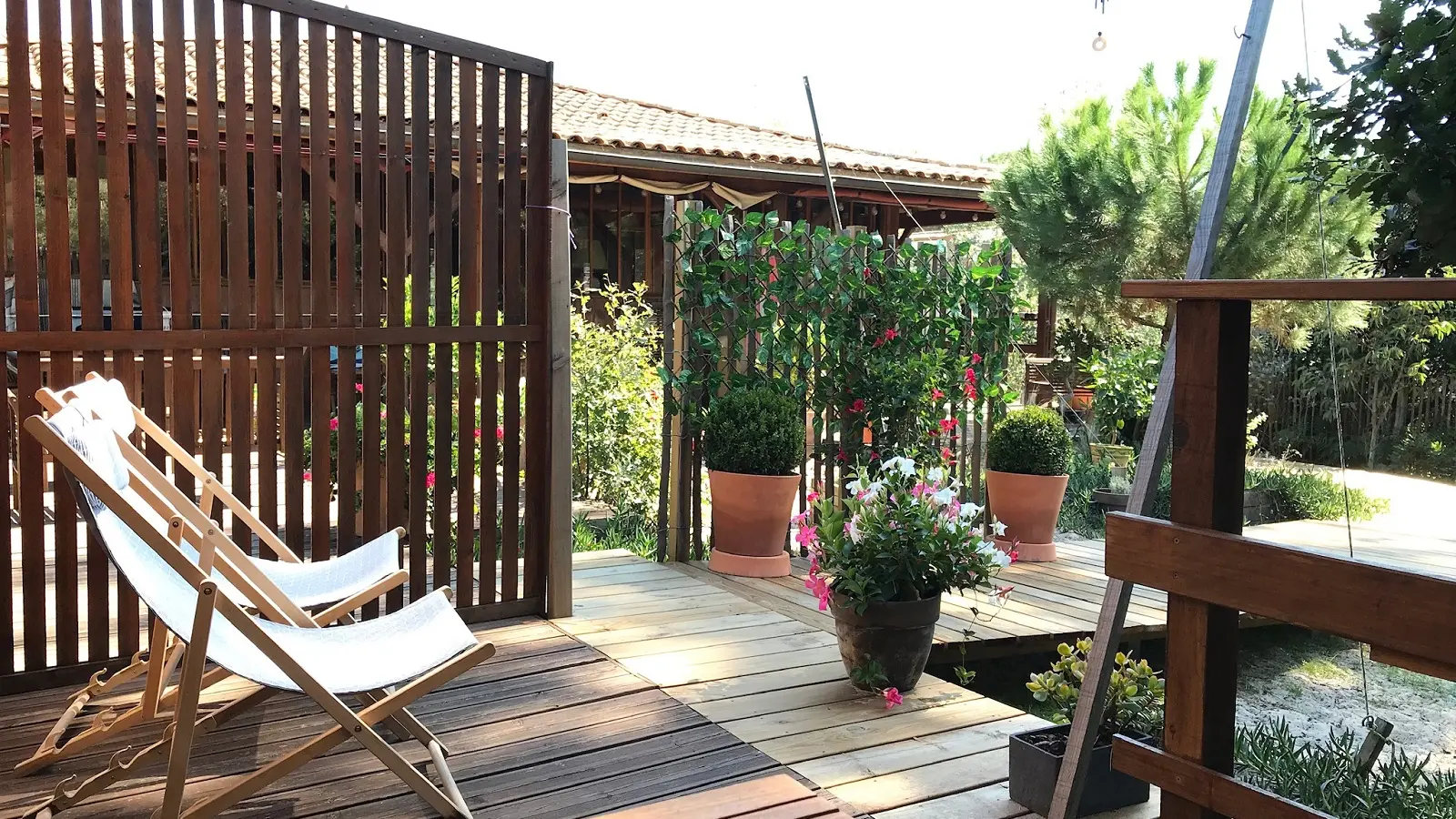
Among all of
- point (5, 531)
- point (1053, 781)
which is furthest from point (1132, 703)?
point (5, 531)

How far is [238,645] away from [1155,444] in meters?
2.18

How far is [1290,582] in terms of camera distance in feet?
5.70

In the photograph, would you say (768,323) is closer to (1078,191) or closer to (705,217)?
(705,217)

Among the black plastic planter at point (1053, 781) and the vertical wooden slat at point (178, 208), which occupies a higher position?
the vertical wooden slat at point (178, 208)

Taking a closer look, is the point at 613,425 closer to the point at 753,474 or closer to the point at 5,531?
the point at 753,474

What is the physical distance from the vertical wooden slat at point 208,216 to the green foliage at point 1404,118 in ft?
10.5

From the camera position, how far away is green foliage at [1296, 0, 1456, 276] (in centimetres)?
236

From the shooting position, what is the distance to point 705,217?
532 cm

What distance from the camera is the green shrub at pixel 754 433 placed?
5.18m

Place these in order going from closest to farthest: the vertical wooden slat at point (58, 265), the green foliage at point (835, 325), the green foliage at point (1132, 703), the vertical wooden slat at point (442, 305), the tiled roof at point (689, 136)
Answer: the green foliage at point (1132, 703) → the vertical wooden slat at point (58, 265) → the vertical wooden slat at point (442, 305) → the green foliage at point (835, 325) → the tiled roof at point (689, 136)

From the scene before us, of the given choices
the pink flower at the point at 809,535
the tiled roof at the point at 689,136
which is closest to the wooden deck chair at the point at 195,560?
the pink flower at the point at 809,535

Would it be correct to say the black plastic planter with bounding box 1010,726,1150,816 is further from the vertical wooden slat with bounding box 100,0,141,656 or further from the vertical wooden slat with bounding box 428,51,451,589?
the vertical wooden slat with bounding box 100,0,141,656

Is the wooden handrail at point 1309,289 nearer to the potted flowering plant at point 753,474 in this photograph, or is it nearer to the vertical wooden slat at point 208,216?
the vertical wooden slat at point 208,216

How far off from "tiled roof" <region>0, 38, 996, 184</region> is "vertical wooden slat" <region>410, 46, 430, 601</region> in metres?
5.12
